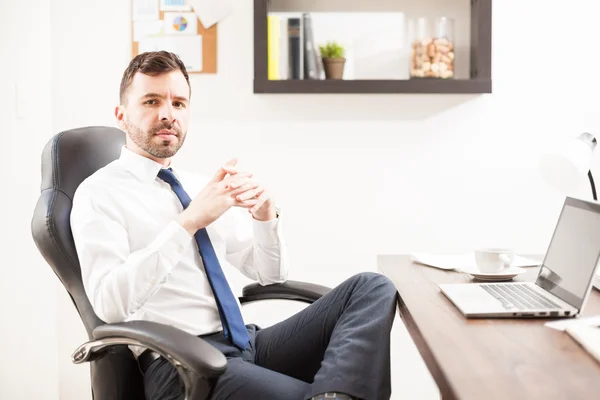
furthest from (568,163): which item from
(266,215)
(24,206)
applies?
(24,206)

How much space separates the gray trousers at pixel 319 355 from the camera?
1.27 metres

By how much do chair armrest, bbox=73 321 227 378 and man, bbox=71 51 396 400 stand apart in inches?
2.9

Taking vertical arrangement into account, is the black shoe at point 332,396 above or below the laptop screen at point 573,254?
below

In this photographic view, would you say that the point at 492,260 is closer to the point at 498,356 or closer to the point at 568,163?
the point at 568,163

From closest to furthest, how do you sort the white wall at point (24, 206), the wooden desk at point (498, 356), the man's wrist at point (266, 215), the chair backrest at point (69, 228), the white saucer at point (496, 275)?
1. the wooden desk at point (498, 356)
2. the chair backrest at point (69, 228)
3. the white saucer at point (496, 275)
4. the man's wrist at point (266, 215)
5. the white wall at point (24, 206)

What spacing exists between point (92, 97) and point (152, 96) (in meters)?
0.97

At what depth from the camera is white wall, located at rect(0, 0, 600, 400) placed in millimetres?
2488

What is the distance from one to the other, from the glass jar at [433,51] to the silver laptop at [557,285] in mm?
1046

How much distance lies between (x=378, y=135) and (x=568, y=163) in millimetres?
855

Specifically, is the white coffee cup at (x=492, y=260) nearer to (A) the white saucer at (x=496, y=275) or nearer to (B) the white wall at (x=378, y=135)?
(A) the white saucer at (x=496, y=275)

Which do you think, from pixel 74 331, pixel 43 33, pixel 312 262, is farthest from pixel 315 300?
pixel 43 33

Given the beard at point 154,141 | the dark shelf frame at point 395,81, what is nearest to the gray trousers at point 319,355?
the beard at point 154,141

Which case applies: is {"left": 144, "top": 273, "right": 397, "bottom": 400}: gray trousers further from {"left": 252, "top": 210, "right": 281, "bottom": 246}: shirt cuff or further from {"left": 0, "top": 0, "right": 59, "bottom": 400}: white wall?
{"left": 0, "top": 0, "right": 59, "bottom": 400}: white wall

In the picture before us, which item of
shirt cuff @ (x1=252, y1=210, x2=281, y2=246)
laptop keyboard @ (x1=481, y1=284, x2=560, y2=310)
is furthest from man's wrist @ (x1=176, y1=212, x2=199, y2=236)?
laptop keyboard @ (x1=481, y1=284, x2=560, y2=310)
